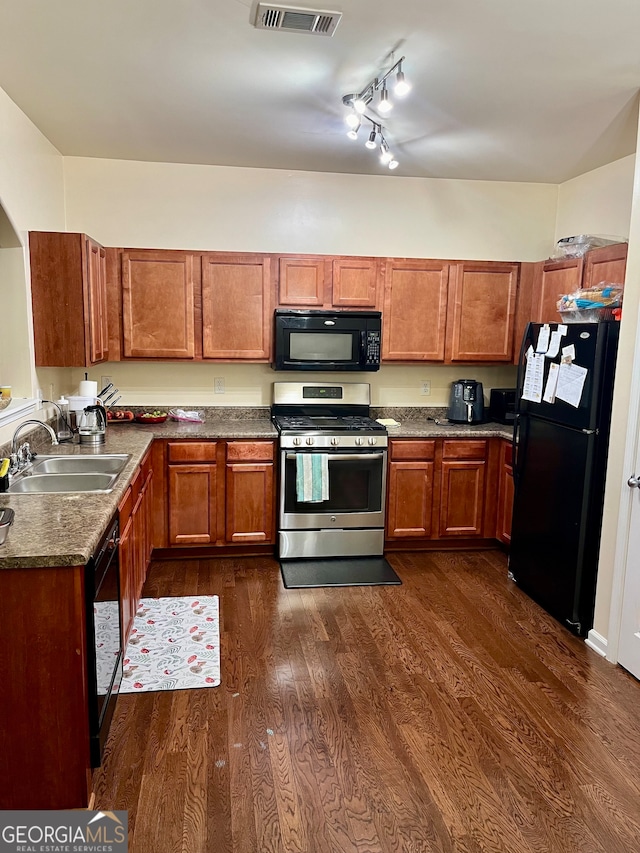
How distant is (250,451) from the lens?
4.05m

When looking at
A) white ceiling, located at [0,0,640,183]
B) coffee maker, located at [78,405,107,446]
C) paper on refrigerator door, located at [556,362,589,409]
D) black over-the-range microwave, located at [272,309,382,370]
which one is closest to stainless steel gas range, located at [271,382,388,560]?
black over-the-range microwave, located at [272,309,382,370]

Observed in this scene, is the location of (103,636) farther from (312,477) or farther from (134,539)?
(312,477)

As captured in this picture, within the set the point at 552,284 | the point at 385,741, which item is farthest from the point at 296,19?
the point at 385,741

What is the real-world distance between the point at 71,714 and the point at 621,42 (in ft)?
10.3

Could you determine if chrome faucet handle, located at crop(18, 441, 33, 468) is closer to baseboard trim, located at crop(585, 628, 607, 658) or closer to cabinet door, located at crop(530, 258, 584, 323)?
baseboard trim, located at crop(585, 628, 607, 658)

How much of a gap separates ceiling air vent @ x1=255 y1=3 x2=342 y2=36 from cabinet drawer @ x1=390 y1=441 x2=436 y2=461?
2.53 meters

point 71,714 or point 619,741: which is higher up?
point 71,714

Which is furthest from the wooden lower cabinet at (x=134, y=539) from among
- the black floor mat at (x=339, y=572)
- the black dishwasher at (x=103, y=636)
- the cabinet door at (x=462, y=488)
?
the cabinet door at (x=462, y=488)

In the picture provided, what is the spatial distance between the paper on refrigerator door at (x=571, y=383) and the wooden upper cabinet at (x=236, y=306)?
6.39ft

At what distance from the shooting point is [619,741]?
2.37 m

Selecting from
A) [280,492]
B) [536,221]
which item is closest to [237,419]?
[280,492]

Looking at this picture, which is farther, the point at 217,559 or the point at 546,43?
the point at 217,559

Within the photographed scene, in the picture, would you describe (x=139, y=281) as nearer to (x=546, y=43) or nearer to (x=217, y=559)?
(x=217, y=559)

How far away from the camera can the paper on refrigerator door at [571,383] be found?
3.11 meters
